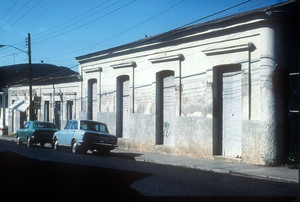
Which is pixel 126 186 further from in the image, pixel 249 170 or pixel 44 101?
pixel 44 101

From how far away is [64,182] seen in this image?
8.63 meters

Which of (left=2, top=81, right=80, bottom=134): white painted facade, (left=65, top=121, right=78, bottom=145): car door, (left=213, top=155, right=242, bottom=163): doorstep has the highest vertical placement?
(left=2, top=81, right=80, bottom=134): white painted facade

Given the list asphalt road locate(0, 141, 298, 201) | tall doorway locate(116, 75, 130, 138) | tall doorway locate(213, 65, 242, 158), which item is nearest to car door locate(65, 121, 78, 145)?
tall doorway locate(116, 75, 130, 138)

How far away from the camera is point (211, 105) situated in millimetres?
14984

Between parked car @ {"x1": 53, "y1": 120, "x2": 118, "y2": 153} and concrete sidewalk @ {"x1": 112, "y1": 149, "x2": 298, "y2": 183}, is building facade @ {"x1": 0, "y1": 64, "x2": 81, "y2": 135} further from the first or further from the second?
concrete sidewalk @ {"x1": 112, "y1": 149, "x2": 298, "y2": 183}

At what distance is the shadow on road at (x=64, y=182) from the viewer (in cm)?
717

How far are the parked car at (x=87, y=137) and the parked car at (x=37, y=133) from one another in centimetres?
312

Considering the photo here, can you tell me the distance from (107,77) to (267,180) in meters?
14.2

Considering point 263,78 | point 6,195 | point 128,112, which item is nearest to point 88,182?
point 6,195

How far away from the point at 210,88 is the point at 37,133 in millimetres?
11357

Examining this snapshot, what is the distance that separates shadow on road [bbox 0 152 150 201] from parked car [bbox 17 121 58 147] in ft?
30.8

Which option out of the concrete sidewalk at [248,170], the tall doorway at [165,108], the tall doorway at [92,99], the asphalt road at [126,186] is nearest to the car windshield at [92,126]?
the tall doorway at [165,108]

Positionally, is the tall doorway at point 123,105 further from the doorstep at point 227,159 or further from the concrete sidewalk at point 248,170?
the doorstep at point 227,159

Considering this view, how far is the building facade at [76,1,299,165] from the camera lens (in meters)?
12.8
